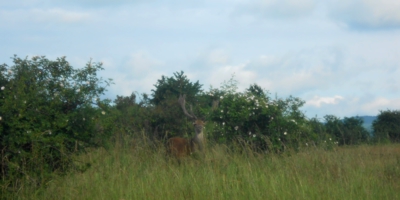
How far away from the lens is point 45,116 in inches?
278

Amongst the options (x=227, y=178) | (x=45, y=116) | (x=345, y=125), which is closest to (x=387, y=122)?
(x=345, y=125)

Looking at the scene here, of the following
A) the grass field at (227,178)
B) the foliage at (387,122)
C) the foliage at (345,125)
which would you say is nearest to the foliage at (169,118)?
the grass field at (227,178)

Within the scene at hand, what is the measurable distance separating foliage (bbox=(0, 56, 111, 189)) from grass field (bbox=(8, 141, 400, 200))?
0.32 metres

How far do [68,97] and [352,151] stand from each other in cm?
522

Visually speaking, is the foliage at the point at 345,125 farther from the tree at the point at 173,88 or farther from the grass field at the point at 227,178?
the grass field at the point at 227,178

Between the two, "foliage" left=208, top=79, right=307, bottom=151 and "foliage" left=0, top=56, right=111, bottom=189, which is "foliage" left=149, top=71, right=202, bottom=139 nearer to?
"foliage" left=208, top=79, right=307, bottom=151

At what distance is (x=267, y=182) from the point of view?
673 centimetres

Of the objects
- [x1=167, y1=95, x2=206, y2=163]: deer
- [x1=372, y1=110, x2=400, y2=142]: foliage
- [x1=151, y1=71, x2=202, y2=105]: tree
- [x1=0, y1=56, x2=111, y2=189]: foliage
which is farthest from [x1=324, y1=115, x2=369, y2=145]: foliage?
[x1=0, y1=56, x2=111, y2=189]: foliage

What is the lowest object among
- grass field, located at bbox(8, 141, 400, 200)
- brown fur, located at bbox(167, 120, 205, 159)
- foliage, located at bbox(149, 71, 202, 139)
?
grass field, located at bbox(8, 141, 400, 200)

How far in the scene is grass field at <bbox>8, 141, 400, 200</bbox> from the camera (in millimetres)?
6203

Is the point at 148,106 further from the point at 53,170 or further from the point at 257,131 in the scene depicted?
the point at 53,170

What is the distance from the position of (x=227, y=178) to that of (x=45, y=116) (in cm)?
266

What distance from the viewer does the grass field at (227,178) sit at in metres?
6.20

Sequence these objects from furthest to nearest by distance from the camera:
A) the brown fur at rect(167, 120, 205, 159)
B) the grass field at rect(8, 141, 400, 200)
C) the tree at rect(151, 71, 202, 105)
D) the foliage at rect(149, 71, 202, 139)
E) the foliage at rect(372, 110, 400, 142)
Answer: the foliage at rect(372, 110, 400, 142)
the tree at rect(151, 71, 202, 105)
the foliage at rect(149, 71, 202, 139)
the brown fur at rect(167, 120, 205, 159)
the grass field at rect(8, 141, 400, 200)
